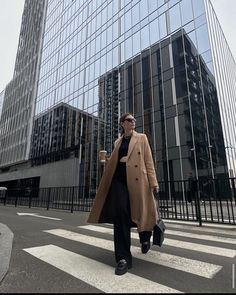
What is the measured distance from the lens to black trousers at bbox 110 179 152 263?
2.89 meters

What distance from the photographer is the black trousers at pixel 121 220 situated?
9.47ft

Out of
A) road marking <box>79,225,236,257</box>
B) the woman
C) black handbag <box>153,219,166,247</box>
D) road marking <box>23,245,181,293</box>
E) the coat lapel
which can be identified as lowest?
road marking <box>23,245,181,293</box>

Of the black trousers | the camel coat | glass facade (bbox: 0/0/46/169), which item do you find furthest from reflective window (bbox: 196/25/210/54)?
glass facade (bbox: 0/0/46/169)

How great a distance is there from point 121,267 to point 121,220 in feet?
1.71

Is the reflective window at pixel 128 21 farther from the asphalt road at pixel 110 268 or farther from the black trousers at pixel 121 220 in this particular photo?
the black trousers at pixel 121 220

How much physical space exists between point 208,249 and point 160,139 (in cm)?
1782

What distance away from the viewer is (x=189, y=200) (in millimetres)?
7883

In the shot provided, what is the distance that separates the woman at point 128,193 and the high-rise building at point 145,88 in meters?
12.7

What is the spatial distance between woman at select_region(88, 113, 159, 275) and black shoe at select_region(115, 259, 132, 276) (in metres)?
0.01

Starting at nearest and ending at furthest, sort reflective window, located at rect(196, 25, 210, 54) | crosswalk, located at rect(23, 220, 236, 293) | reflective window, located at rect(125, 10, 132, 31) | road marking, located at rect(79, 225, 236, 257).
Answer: crosswalk, located at rect(23, 220, 236, 293), road marking, located at rect(79, 225, 236, 257), reflective window, located at rect(196, 25, 210, 54), reflective window, located at rect(125, 10, 132, 31)

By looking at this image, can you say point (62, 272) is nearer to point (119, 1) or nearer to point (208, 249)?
point (208, 249)

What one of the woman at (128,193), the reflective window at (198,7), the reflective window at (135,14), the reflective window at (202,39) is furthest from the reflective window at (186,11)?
the woman at (128,193)

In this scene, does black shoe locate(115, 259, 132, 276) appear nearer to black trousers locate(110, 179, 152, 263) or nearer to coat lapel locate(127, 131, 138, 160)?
black trousers locate(110, 179, 152, 263)

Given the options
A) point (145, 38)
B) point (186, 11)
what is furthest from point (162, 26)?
point (186, 11)
